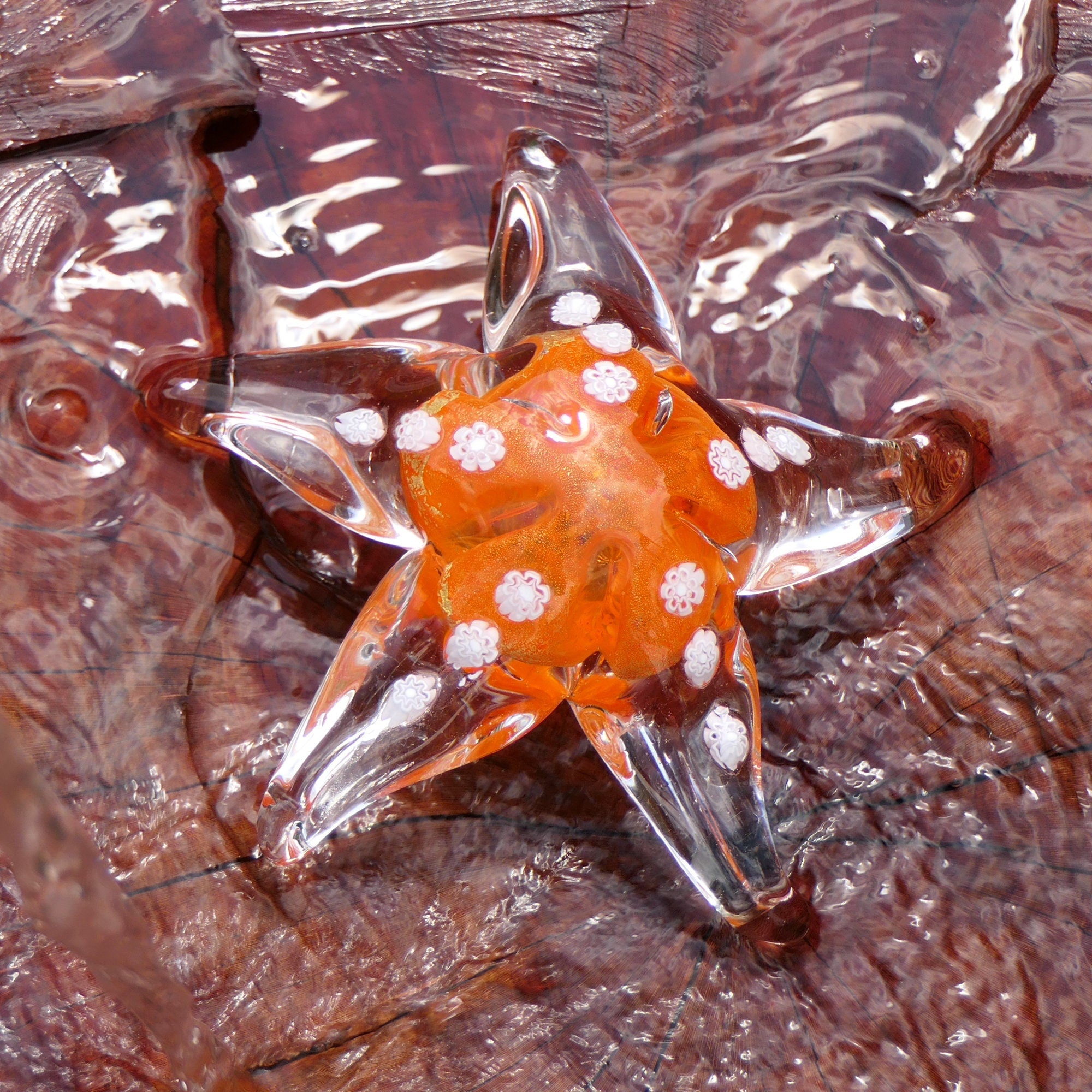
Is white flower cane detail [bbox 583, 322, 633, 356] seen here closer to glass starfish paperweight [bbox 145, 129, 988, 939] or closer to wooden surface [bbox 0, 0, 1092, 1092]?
glass starfish paperweight [bbox 145, 129, 988, 939]

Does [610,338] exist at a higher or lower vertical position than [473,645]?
higher

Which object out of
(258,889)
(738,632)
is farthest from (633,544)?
(258,889)

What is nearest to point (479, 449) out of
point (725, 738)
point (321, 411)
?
point (321, 411)

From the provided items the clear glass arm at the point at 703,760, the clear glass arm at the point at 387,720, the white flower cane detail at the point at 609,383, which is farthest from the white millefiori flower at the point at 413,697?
the white flower cane detail at the point at 609,383

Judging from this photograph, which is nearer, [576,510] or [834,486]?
[576,510]

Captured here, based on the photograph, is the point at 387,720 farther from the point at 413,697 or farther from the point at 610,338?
the point at 610,338

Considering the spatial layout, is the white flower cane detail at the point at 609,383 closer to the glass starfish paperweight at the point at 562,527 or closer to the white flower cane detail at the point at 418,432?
the glass starfish paperweight at the point at 562,527

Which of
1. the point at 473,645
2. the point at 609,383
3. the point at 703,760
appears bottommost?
the point at 703,760
